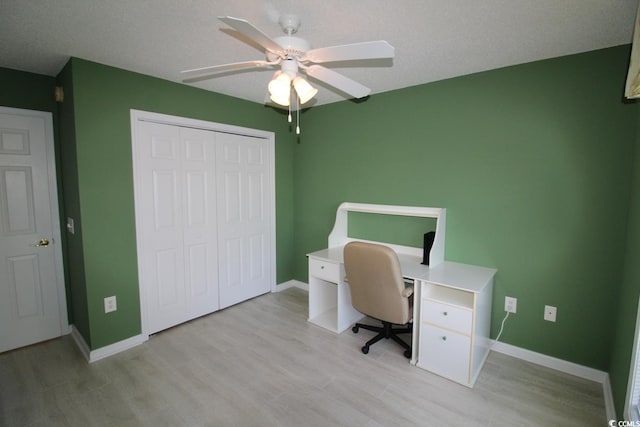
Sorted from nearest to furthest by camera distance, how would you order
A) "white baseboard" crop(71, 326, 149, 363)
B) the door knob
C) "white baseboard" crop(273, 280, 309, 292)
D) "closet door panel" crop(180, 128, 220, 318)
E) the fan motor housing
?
1. the fan motor housing
2. "white baseboard" crop(71, 326, 149, 363)
3. the door knob
4. "closet door panel" crop(180, 128, 220, 318)
5. "white baseboard" crop(273, 280, 309, 292)

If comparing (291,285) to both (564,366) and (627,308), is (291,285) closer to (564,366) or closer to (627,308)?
(564,366)

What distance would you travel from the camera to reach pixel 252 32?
1.25m

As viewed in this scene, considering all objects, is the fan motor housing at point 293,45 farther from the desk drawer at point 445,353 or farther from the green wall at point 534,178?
the desk drawer at point 445,353

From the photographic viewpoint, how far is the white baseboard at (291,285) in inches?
158

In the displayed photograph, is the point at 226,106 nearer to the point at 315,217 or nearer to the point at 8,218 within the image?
the point at 315,217

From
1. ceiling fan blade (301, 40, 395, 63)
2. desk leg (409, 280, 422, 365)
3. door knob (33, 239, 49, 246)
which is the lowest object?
desk leg (409, 280, 422, 365)

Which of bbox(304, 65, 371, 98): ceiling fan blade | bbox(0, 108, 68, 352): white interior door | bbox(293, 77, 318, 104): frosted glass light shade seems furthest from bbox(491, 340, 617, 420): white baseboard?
bbox(0, 108, 68, 352): white interior door

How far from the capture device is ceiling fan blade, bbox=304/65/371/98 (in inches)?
67.1

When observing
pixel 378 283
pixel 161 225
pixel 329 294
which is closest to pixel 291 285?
pixel 329 294

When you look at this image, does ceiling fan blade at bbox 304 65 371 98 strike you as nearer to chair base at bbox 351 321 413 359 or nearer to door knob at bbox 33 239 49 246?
chair base at bbox 351 321 413 359

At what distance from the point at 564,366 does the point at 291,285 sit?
9.56 ft

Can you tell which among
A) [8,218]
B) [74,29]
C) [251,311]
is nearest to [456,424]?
[251,311]

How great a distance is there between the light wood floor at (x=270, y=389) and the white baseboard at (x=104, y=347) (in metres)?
0.06

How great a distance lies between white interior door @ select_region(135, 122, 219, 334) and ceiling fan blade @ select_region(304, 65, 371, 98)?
1723 mm
